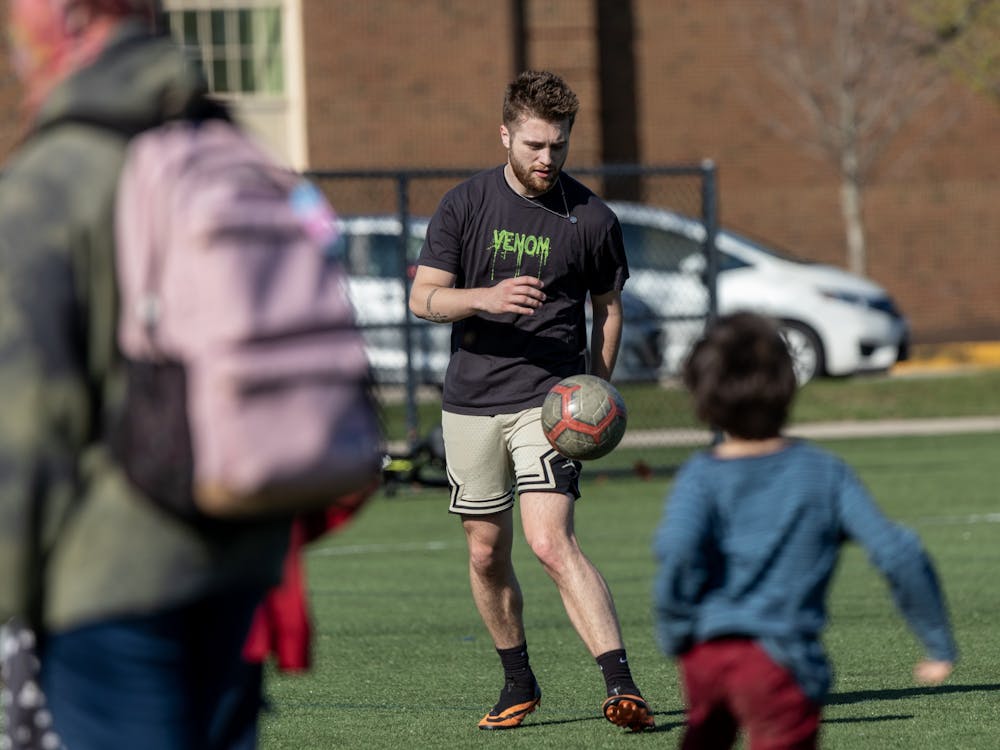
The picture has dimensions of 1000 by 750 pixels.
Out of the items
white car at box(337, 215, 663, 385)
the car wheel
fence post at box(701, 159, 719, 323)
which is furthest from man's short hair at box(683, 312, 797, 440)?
the car wheel

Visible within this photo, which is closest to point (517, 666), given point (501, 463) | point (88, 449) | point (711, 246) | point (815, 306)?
point (501, 463)

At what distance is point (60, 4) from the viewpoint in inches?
124

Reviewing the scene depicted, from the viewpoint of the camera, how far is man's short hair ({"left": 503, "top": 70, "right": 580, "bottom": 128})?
6738 mm

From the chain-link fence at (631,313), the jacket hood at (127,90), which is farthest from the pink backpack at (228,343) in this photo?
the chain-link fence at (631,313)

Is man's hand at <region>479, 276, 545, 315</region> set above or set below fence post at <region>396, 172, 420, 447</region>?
above

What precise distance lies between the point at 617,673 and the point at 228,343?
387 centimetres

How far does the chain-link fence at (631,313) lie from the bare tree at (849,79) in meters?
10.2

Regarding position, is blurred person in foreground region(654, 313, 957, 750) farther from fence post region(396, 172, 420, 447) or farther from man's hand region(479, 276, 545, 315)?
fence post region(396, 172, 420, 447)

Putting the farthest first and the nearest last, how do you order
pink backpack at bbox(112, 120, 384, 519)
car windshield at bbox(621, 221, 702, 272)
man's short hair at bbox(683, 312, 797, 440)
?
car windshield at bbox(621, 221, 702, 272), man's short hair at bbox(683, 312, 797, 440), pink backpack at bbox(112, 120, 384, 519)

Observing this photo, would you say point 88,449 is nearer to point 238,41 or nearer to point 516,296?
point 516,296

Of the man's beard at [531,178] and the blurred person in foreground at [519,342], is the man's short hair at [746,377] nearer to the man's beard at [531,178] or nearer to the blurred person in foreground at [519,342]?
the blurred person in foreground at [519,342]

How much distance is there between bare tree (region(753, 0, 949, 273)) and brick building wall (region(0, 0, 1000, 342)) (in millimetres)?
497

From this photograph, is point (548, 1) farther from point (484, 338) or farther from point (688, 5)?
point (484, 338)

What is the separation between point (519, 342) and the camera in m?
6.93
